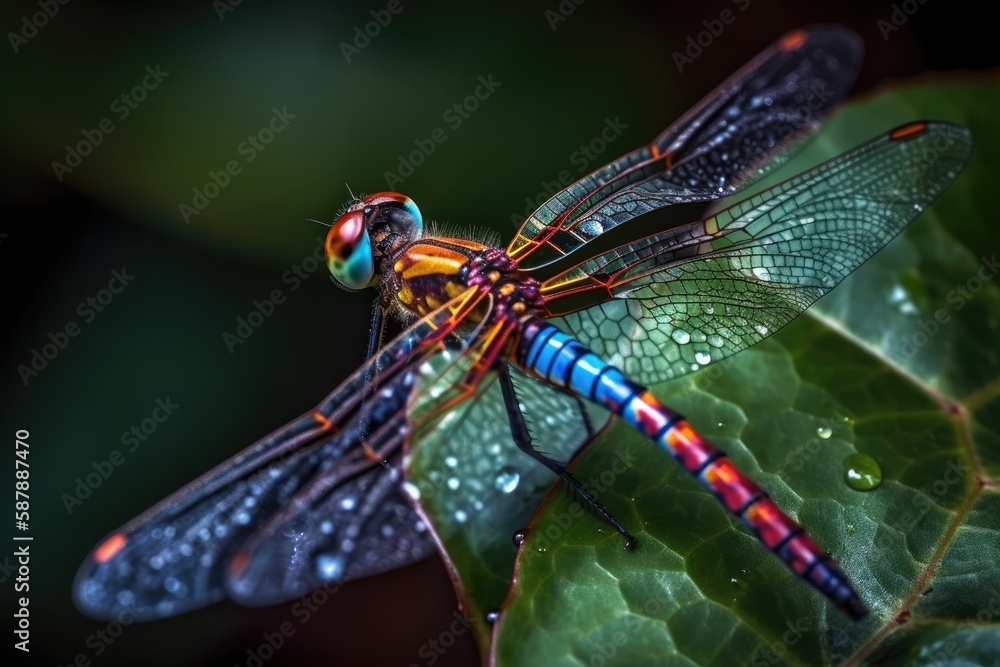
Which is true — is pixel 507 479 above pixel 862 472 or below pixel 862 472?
above

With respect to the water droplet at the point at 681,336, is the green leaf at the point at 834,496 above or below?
below

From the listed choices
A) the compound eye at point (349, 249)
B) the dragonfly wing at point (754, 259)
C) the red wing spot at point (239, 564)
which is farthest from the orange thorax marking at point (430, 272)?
the red wing spot at point (239, 564)

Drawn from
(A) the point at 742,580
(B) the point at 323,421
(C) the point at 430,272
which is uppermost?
(C) the point at 430,272

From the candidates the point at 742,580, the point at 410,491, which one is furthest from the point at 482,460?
the point at 742,580

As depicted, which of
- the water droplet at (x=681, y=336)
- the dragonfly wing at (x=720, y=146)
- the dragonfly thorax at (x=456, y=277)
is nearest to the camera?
the water droplet at (x=681, y=336)

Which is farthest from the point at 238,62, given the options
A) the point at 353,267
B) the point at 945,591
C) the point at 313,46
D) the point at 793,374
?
the point at 945,591

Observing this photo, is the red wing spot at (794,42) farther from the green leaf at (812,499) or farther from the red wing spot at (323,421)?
the red wing spot at (323,421)

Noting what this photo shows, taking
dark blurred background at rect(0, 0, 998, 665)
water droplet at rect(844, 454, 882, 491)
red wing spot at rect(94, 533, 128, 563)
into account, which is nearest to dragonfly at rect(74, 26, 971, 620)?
red wing spot at rect(94, 533, 128, 563)

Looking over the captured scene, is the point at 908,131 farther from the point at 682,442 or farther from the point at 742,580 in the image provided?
the point at 742,580
